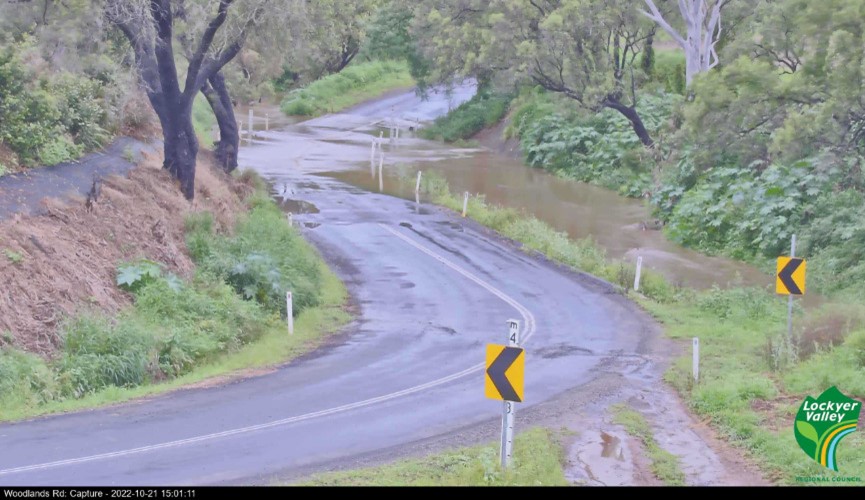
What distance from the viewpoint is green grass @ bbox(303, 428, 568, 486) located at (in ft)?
36.7

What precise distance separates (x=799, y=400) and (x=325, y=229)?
762 inches

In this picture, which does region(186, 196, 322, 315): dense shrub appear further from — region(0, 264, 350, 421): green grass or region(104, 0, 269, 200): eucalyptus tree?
region(104, 0, 269, 200): eucalyptus tree

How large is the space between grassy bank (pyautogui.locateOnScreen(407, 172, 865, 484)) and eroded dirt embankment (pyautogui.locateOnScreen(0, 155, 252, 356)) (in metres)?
10.3

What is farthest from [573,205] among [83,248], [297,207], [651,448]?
[651,448]

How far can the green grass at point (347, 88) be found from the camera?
215ft

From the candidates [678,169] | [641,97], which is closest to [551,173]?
[641,97]

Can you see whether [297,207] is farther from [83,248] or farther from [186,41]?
[83,248]

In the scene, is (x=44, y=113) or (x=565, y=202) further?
(x=565, y=202)

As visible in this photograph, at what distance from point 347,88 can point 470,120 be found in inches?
577

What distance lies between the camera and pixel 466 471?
37.4ft

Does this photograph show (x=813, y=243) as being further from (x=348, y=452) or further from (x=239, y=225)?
(x=348, y=452)

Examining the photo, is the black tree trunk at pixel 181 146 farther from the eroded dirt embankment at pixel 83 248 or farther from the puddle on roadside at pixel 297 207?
the puddle on roadside at pixel 297 207

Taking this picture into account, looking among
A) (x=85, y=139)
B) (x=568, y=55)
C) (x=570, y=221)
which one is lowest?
(x=570, y=221)

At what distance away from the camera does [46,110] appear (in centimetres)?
2283
